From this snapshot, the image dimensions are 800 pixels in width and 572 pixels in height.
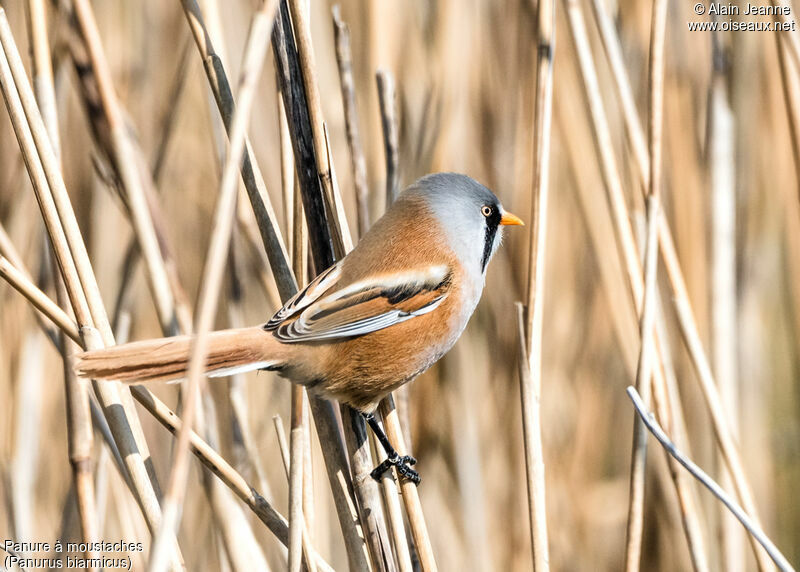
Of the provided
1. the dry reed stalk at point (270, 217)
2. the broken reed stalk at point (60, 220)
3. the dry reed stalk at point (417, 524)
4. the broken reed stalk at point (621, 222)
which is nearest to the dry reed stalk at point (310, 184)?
the dry reed stalk at point (270, 217)

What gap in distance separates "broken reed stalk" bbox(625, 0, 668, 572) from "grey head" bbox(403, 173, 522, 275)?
0.35m

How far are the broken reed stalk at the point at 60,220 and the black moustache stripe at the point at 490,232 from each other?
98 cm

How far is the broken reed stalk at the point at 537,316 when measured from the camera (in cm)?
140

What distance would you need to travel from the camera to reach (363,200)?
65.6 inches

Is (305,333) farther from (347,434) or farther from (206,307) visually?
(206,307)

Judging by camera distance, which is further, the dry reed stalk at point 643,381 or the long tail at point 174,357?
the dry reed stalk at point 643,381

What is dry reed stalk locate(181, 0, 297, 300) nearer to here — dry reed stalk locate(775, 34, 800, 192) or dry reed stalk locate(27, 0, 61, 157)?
dry reed stalk locate(27, 0, 61, 157)

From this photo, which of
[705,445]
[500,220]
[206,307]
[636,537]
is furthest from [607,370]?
[206,307]

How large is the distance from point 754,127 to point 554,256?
76 centimetres

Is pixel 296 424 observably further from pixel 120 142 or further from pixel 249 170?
pixel 120 142

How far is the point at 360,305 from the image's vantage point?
5.41 feet

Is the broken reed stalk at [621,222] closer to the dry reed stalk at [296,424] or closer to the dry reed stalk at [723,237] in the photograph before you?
the dry reed stalk at [723,237]

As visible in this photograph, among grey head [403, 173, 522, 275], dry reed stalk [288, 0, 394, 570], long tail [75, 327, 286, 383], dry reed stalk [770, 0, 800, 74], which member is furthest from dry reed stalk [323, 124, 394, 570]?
dry reed stalk [770, 0, 800, 74]

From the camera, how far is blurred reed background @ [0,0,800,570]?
2049mm
